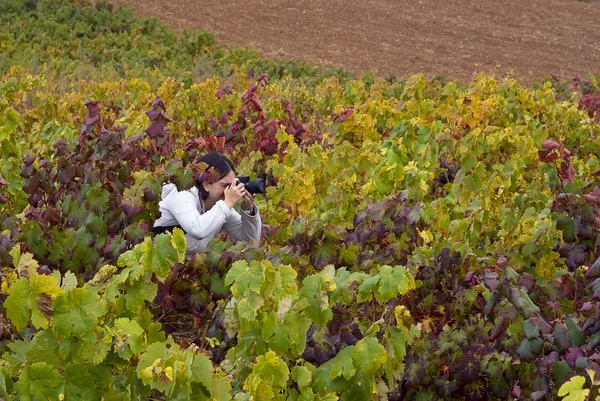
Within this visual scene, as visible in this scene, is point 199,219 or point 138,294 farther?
point 199,219

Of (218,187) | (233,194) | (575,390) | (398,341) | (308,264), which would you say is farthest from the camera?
(218,187)

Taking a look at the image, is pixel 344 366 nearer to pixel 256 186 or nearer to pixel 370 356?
pixel 370 356

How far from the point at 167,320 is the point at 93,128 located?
4.12 feet

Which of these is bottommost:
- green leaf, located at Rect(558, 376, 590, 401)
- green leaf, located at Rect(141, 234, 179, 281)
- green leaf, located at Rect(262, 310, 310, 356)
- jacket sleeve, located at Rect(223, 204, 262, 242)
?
jacket sleeve, located at Rect(223, 204, 262, 242)

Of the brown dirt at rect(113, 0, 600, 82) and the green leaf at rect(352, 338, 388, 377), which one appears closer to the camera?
the green leaf at rect(352, 338, 388, 377)

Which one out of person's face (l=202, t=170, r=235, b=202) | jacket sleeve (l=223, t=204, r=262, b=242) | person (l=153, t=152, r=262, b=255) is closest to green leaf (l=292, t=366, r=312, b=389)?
person (l=153, t=152, r=262, b=255)

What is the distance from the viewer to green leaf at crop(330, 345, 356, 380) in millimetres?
2781

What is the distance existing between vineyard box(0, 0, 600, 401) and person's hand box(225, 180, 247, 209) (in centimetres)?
30

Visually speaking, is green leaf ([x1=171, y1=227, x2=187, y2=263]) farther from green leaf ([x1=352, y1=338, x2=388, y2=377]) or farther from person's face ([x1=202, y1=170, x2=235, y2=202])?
person's face ([x1=202, y1=170, x2=235, y2=202])

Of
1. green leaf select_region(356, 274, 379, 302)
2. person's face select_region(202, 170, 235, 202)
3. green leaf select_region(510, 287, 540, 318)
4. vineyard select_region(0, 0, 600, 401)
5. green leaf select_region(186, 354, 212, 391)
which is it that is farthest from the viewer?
person's face select_region(202, 170, 235, 202)

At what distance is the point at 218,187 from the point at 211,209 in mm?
253

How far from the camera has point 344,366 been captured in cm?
281

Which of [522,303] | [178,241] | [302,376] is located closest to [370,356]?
[302,376]

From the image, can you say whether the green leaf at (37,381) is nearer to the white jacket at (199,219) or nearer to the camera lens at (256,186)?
the white jacket at (199,219)
